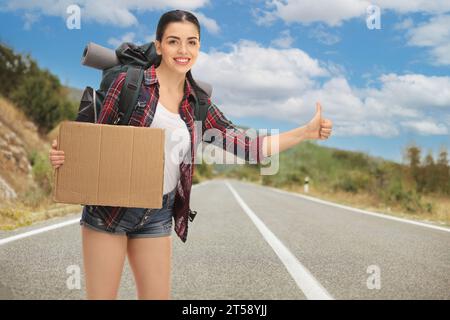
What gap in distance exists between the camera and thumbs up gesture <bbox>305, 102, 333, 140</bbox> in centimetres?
302

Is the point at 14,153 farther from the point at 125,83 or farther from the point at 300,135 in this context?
the point at 300,135

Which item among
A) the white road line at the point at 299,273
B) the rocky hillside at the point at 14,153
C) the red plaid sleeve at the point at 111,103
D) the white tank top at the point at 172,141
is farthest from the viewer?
the rocky hillside at the point at 14,153

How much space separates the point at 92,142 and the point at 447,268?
4.58 metres

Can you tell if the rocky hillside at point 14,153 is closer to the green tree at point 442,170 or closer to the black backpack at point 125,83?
the black backpack at point 125,83

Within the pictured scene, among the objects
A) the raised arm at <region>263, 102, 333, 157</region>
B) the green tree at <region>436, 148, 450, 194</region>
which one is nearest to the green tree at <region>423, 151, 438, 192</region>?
the green tree at <region>436, 148, 450, 194</region>

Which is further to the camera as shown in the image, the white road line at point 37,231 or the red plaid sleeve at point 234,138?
the white road line at point 37,231

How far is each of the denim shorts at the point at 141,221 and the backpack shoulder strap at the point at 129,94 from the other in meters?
0.50

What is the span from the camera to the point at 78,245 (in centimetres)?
690

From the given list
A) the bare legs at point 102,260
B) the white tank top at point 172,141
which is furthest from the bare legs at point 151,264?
the white tank top at point 172,141

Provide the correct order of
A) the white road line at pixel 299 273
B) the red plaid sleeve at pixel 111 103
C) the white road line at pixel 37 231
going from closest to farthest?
the red plaid sleeve at pixel 111 103 → the white road line at pixel 299 273 → the white road line at pixel 37 231

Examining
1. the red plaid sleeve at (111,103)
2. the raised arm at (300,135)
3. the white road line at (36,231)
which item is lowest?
the white road line at (36,231)

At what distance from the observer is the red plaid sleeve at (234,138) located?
127 inches

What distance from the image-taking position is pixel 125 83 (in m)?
2.88
